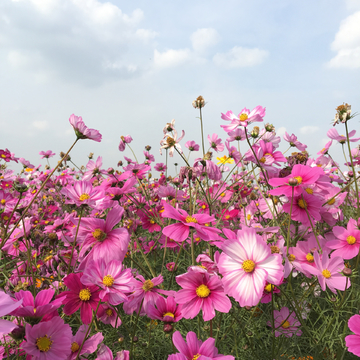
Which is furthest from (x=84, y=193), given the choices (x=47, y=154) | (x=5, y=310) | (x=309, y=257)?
(x=47, y=154)

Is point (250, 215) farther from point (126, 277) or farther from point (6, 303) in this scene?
point (6, 303)

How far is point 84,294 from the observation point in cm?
75

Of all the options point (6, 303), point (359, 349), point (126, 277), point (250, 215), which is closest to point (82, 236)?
point (126, 277)

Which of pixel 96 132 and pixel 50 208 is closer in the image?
pixel 96 132

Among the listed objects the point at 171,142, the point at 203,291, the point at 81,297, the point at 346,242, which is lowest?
the point at 81,297

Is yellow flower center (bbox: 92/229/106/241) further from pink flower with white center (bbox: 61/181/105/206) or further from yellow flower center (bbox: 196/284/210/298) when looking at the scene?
yellow flower center (bbox: 196/284/210/298)

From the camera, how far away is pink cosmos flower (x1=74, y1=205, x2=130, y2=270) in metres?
0.75

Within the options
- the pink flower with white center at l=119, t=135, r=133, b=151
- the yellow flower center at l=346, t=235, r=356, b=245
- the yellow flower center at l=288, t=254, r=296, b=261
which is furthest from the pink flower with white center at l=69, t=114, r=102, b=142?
the yellow flower center at l=346, t=235, r=356, b=245

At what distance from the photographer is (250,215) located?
5.96ft

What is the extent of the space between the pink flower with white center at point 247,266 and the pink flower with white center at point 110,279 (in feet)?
0.79

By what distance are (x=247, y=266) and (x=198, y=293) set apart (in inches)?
6.3

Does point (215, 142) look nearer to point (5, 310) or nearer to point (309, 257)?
point (309, 257)

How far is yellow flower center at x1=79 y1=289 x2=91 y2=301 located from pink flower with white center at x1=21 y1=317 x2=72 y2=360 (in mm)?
142

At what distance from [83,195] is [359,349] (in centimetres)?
87
